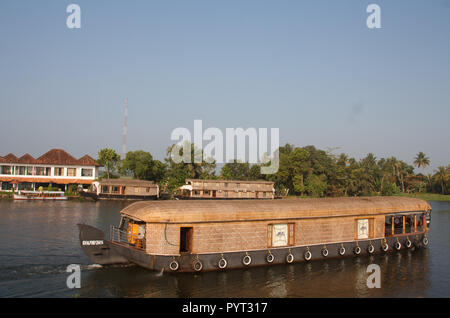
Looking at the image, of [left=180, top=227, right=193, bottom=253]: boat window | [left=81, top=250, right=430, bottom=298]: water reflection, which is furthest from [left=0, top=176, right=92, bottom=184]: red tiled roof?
[left=180, top=227, right=193, bottom=253]: boat window

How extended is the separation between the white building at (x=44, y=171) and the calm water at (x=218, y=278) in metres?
32.5

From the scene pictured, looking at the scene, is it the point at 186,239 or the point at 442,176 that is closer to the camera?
the point at 186,239

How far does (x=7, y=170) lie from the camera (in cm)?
5072

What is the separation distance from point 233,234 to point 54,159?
45263 mm

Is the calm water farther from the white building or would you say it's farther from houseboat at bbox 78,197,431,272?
the white building

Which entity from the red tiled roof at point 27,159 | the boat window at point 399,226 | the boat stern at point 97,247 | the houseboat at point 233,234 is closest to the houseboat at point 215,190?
the red tiled roof at point 27,159

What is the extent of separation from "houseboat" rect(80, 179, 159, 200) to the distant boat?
2.67 metres

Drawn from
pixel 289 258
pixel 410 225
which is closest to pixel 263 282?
pixel 289 258

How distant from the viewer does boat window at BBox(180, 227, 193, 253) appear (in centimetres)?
1432

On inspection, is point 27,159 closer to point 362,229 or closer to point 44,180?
point 44,180

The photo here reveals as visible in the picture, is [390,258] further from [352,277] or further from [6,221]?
[6,221]

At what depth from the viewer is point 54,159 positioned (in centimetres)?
5253
